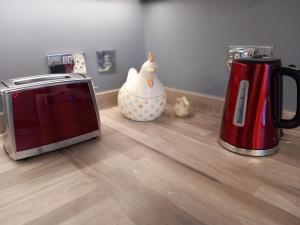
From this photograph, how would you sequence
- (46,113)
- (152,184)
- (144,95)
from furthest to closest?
(144,95) → (46,113) → (152,184)

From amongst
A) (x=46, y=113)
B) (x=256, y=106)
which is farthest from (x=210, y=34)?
(x=46, y=113)

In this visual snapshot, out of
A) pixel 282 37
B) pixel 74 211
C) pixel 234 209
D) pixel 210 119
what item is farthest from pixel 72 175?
pixel 282 37

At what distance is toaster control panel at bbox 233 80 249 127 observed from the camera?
576 mm

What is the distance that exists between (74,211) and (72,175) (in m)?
0.13

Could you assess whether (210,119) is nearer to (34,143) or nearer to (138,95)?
(138,95)

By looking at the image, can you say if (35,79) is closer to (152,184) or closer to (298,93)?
(152,184)

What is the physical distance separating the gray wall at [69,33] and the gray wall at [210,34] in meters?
0.10

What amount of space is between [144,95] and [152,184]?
365 mm

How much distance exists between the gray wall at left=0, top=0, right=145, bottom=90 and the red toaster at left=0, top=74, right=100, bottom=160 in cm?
17

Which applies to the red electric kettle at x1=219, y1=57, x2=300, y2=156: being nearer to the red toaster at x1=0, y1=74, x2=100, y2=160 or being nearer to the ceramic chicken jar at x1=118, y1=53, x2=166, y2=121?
the ceramic chicken jar at x1=118, y1=53, x2=166, y2=121

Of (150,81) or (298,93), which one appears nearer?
(298,93)

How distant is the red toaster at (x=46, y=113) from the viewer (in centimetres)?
57

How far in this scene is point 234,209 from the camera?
17.1 inches

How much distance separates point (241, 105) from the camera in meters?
0.58
